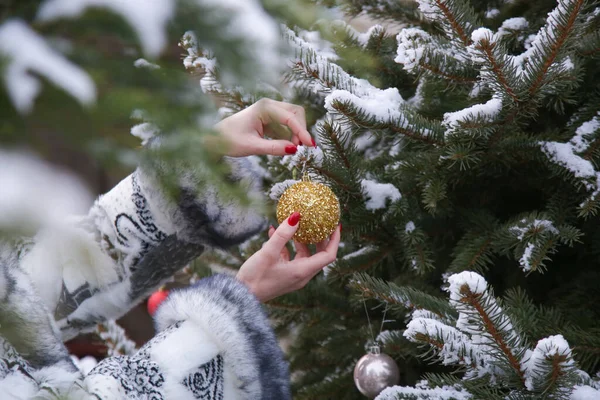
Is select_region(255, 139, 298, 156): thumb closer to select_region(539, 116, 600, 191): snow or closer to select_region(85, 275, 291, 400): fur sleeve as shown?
→ select_region(85, 275, 291, 400): fur sleeve

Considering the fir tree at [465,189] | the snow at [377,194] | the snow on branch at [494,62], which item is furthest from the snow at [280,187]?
the snow on branch at [494,62]

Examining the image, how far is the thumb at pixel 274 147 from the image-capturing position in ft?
2.68

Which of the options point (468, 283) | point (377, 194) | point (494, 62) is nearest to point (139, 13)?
point (468, 283)

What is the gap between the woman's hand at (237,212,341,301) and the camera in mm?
748

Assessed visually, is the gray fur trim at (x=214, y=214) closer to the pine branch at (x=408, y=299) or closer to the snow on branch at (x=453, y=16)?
the pine branch at (x=408, y=299)

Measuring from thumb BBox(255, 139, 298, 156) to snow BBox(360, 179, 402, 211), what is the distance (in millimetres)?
117

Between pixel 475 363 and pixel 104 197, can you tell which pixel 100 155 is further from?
pixel 104 197

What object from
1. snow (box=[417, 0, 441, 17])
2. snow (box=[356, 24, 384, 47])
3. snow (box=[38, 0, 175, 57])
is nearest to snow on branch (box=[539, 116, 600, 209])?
snow (box=[417, 0, 441, 17])

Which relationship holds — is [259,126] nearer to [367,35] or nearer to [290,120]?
[290,120]

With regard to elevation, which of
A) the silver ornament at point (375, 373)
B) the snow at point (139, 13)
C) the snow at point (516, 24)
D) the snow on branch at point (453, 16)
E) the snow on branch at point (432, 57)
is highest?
the snow at point (139, 13)

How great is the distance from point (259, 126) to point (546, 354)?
1.59ft

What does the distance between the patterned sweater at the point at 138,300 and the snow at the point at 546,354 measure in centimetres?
27

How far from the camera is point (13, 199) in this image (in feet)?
0.72

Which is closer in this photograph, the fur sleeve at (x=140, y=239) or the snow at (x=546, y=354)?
the snow at (x=546, y=354)
